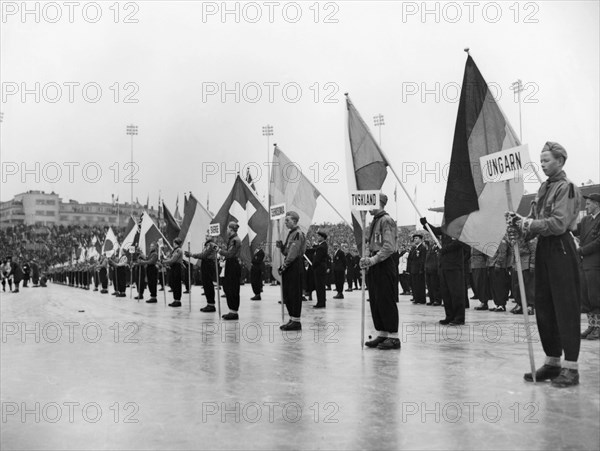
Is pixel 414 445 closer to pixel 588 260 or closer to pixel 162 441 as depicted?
pixel 162 441

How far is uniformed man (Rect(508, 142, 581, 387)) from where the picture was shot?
224 inches

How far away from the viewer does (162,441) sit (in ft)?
14.1

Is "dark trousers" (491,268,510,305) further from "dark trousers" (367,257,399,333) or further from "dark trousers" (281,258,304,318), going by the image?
"dark trousers" (367,257,399,333)

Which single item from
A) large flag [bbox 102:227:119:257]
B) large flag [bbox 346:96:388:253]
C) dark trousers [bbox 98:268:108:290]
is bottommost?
dark trousers [bbox 98:268:108:290]

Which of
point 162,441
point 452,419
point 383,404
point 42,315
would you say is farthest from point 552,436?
point 42,315

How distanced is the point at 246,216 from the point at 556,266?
415 inches

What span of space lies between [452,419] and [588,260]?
5364 mm

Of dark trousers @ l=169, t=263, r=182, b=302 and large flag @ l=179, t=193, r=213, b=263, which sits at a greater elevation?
large flag @ l=179, t=193, r=213, b=263

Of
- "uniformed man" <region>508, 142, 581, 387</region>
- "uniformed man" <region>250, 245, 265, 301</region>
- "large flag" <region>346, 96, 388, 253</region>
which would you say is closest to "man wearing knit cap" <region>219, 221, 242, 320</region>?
"large flag" <region>346, 96, 388, 253</region>

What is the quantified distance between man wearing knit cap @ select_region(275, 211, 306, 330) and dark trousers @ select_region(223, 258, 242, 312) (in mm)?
2659

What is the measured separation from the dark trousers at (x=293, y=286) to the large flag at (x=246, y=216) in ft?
14.2

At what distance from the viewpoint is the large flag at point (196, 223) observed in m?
17.7

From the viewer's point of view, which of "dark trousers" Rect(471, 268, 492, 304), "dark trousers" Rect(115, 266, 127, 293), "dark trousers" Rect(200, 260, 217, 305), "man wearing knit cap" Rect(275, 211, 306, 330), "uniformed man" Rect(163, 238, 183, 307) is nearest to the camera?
"man wearing knit cap" Rect(275, 211, 306, 330)

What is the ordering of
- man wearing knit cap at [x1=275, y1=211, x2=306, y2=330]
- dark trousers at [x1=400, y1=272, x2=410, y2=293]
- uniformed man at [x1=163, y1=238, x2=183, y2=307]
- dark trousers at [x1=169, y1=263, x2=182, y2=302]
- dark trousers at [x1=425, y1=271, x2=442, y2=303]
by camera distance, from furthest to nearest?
A: 1. dark trousers at [x1=400, y1=272, x2=410, y2=293]
2. dark trousers at [x1=169, y1=263, x2=182, y2=302]
3. uniformed man at [x1=163, y1=238, x2=183, y2=307]
4. dark trousers at [x1=425, y1=271, x2=442, y2=303]
5. man wearing knit cap at [x1=275, y1=211, x2=306, y2=330]
